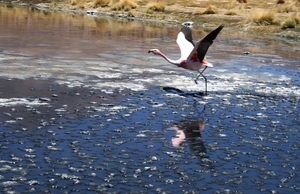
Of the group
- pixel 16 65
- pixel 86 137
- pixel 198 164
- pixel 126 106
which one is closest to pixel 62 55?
pixel 16 65

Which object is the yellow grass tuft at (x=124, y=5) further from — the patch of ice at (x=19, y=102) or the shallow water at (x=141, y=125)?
the patch of ice at (x=19, y=102)

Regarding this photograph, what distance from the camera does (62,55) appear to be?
1603cm

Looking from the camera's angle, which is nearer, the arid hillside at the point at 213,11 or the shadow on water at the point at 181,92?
the shadow on water at the point at 181,92

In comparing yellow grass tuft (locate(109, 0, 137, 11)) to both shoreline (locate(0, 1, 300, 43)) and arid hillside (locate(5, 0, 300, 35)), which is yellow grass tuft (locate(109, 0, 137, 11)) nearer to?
arid hillside (locate(5, 0, 300, 35))

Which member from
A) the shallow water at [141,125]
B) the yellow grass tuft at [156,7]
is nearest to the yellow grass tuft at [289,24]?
the shallow water at [141,125]

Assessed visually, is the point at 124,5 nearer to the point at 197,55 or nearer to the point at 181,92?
the point at 197,55

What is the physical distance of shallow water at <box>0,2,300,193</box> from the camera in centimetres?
673

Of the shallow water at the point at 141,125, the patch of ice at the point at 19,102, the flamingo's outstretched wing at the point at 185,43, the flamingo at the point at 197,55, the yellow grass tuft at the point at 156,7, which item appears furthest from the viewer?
the yellow grass tuft at the point at 156,7

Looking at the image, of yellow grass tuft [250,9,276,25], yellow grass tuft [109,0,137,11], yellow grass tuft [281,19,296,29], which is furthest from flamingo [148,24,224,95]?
yellow grass tuft [109,0,137,11]

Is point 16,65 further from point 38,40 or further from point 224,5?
point 224,5

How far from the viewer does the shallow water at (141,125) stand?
6727 millimetres

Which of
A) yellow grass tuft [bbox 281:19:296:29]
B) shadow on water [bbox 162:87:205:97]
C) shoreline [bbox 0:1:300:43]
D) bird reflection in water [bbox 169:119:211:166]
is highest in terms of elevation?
bird reflection in water [bbox 169:119:211:166]

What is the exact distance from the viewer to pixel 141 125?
357 inches

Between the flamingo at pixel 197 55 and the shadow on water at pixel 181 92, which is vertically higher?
the flamingo at pixel 197 55
